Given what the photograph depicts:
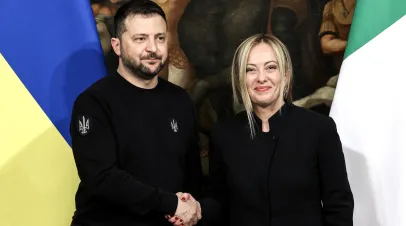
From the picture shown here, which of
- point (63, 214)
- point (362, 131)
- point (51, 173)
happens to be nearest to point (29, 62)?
point (51, 173)

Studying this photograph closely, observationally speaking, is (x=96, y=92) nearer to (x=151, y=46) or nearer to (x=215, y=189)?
(x=151, y=46)

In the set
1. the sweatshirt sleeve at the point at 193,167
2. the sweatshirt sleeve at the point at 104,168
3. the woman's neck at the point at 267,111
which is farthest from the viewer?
the sweatshirt sleeve at the point at 193,167

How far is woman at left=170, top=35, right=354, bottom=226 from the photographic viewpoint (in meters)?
1.51

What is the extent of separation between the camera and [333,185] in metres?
1.51

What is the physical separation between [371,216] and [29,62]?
1341 millimetres

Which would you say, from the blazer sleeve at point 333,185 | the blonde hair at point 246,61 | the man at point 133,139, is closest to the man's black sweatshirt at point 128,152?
the man at point 133,139

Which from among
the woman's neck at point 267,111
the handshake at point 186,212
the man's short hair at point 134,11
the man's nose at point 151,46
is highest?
the man's short hair at point 134,11

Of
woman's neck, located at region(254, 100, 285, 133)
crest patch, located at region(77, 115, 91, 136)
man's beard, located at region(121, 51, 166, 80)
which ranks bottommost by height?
woman's neck, located at region(254, 100, 285, 133)

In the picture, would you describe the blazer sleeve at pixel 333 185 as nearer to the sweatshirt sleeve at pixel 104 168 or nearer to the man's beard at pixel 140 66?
the sweatshirt sleeve at pixel 104 168

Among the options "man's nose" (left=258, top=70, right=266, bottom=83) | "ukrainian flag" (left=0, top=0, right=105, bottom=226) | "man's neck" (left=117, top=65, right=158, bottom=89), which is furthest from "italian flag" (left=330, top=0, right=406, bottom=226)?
"ukrainian flag" (left=0, top=0, right=105, bottom=226)

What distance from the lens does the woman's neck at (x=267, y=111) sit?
5.22 ft

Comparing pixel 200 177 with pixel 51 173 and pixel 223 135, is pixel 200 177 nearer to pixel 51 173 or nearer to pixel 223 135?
pixel 223 135

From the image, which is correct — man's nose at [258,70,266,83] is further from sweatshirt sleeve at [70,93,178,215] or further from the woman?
sweatshirt sleeve at [70,93,178,215]

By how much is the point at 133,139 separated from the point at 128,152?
0.04 meters
